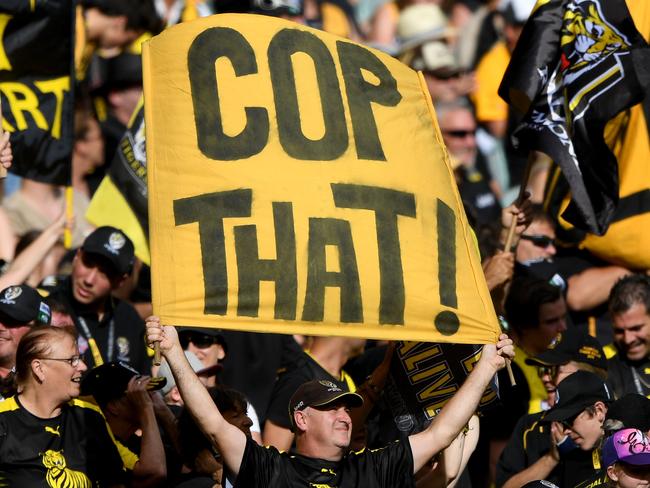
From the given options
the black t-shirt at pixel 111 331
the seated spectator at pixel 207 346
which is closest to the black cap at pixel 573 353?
the seated spectator at pixel 207 346

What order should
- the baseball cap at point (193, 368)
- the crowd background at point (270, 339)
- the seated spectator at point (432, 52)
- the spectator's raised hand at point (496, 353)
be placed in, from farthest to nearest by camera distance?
the seated spectator at point (432, 52), the baseball cap at point (193, 368), the crowd background at point (270, 339), the spectator's raised hand at point (496, 353)

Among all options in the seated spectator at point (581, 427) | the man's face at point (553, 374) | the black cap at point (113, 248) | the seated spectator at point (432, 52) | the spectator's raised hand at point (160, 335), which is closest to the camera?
the spectator's raised hand at point (160, 335)

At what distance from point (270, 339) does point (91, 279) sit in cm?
146

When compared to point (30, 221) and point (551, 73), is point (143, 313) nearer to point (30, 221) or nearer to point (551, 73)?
point (30, 221)

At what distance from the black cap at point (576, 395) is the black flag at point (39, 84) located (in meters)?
3.25

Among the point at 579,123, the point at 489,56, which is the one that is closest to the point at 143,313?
the point at 579,123

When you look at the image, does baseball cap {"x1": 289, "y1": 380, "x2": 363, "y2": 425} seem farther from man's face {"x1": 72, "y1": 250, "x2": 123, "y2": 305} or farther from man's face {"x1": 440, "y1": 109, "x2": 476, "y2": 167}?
man's face {"x1": 440, "y1": 109, "x2": 476, "y2": 167}

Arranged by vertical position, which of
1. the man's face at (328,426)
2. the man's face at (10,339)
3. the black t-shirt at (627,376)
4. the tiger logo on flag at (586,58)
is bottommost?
the black t-shirt at (627,376)

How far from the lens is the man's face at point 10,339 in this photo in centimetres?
793

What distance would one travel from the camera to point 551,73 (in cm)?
858

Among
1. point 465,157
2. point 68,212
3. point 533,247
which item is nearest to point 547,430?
point 533,247

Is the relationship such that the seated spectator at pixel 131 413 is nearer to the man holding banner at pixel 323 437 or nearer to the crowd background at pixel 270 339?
the crowd background at pixel 270 339

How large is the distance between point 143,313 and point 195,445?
8.19ft

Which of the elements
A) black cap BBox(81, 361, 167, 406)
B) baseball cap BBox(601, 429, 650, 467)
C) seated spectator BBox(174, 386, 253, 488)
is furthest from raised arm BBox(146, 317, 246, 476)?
baseball cap BBox(601, 429, 650, 467)
